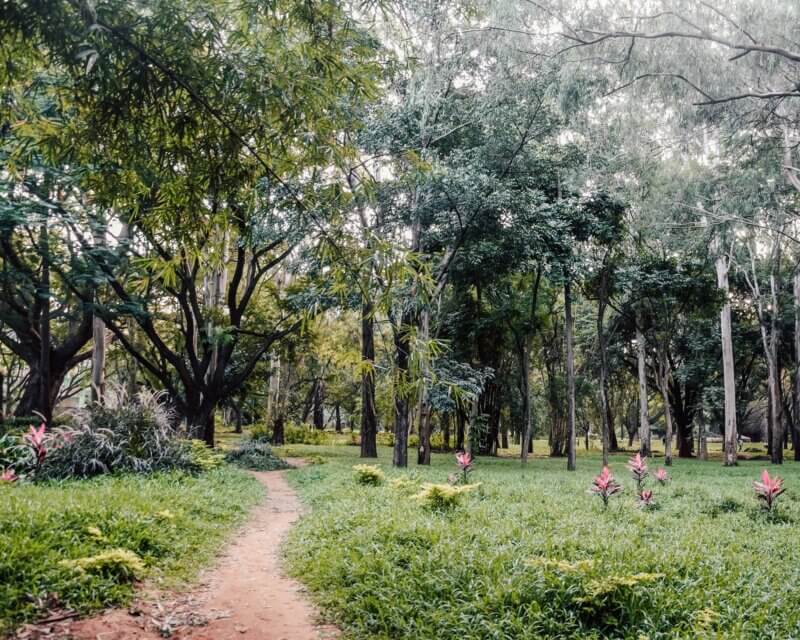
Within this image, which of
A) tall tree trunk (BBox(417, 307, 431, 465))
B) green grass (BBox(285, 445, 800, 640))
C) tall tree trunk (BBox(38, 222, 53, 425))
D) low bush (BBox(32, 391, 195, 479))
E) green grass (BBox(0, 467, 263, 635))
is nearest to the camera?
green grass (BBox(285, 445, 800, 640))

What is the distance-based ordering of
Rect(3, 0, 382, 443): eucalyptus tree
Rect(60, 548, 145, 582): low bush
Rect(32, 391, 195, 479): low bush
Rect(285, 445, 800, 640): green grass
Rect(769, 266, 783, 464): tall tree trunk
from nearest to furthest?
Rect(3, 0, 382, 443): eucalyptus tree
Rect(285, 445, 800, 640): green grass
Rect(60, 548, 145, 582): low bush
Rect(32, 391, 195, 479): low bush
Rect(769, 266, 783, 464): tall tree trunk

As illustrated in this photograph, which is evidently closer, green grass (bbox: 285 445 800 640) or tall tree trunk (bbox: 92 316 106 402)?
green grass (bbox: 285 445 800 640)

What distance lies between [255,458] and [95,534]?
34.2 ft

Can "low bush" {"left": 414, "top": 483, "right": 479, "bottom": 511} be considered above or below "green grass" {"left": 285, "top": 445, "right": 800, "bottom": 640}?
above

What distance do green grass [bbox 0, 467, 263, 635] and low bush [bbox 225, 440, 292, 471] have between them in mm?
6674

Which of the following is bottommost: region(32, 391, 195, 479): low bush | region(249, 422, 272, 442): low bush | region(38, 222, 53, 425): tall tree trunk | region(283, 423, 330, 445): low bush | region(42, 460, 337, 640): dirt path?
region(283, 423, 330, 445): low bush

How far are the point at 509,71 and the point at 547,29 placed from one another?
1.31 metres

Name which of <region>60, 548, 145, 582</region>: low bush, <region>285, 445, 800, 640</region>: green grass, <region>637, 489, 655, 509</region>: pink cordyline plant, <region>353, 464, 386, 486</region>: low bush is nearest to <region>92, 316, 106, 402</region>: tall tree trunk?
<region>353, 464, 386, 486</region>: low bush

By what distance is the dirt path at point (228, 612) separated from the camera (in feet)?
11.9

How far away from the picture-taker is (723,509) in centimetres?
817

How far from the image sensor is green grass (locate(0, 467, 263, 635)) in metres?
3.74

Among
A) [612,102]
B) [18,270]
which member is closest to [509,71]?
[612,102]

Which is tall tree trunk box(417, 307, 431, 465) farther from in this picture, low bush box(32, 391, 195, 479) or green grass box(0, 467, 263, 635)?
green grass box(0, 467, 263, 635)

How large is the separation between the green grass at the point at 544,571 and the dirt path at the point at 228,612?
0.67ft
